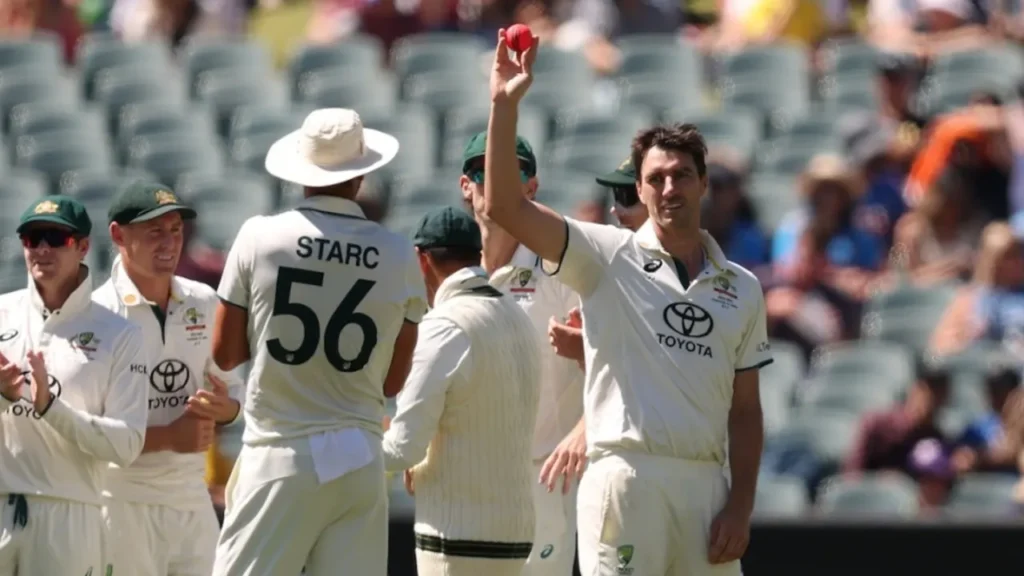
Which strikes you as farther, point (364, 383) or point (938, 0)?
point (938, 0)

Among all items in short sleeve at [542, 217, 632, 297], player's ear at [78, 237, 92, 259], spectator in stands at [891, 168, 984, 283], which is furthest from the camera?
spectator in stands at [891, 168, 984, 283]

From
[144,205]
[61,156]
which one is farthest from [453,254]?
[61,156]

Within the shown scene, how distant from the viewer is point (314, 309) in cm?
675

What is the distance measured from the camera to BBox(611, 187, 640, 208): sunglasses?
26.3 ft

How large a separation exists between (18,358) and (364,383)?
143 cm

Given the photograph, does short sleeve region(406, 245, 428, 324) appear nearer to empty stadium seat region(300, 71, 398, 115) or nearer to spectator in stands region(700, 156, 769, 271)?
spectator in stands region(700, 156, 769, 271)

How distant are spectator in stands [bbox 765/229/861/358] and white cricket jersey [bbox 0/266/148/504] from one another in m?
6.22

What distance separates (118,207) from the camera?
7.93m

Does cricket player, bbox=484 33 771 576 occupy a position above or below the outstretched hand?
below

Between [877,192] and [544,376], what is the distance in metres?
6.37

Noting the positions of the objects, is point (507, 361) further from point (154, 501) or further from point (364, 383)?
point (154, 501)

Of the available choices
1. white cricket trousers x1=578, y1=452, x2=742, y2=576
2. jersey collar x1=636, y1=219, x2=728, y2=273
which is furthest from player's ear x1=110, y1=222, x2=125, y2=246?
white cricket trousers x1=578, y1=452, x2=742, y2=576

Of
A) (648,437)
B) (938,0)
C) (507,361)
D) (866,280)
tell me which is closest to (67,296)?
(507,361)

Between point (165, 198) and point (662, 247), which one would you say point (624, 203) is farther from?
point (165, 198)
